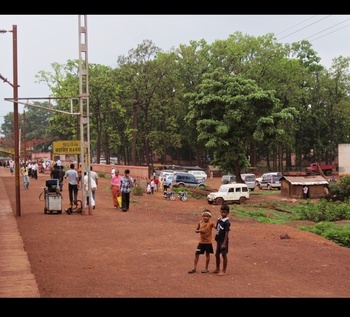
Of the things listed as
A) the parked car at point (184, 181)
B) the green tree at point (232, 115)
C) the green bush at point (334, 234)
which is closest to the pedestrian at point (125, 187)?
the green bush at point (334, 234)

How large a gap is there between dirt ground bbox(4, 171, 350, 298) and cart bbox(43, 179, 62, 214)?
2.01 ft

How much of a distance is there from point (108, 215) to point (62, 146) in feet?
10.4

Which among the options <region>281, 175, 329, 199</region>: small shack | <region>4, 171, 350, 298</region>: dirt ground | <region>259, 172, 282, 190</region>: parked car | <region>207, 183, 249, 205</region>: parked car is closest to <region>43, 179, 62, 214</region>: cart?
<region>4, 171, 350, 298</region>: dirt ground

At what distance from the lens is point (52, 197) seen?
1905 cm

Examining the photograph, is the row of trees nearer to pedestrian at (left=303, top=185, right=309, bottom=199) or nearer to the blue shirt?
pedestrian at (left=303, top=185, right=309, bottom=199)

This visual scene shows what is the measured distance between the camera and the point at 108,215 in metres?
19.4

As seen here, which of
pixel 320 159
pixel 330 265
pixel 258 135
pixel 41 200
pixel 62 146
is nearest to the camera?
pixel 330 265

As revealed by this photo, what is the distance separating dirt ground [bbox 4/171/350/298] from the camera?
28.0 ft

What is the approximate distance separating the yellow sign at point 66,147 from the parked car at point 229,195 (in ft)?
51.0

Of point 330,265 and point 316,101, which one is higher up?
point 316,101

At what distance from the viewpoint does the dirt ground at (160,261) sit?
336 inches

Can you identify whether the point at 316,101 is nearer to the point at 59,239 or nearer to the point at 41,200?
the point at 41,200

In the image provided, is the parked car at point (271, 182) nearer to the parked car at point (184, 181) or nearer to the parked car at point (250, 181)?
the parked car at point (250, 181)
